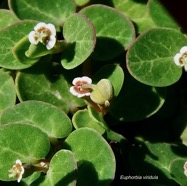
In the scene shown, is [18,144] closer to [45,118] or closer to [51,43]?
[45,118]

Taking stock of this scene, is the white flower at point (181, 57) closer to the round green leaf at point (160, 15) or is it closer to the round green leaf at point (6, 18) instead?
the round green leaf at point (160, 15)

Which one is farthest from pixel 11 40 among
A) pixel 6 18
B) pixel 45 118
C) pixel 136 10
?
pixel 136 10

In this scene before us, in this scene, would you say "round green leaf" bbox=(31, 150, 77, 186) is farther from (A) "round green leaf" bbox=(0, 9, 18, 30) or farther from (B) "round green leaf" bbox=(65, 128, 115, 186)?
(A) "round green leaf" bbox=(0, 9, 18, 30)

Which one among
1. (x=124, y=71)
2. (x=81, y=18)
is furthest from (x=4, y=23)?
(x=124, y=71)

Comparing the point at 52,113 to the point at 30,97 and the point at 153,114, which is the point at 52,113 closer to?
the point at 30,97

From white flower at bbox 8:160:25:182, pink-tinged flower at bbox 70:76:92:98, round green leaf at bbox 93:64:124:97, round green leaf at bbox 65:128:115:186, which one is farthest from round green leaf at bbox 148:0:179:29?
white flower at bbox 8:160:25:182

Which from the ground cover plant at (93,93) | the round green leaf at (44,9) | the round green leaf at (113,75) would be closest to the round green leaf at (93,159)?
the ground cover plant at (93,93)

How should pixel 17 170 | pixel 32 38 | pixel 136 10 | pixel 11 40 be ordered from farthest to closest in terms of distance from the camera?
pixel 136 10 → pixel 11 40 → pixel 32 38 → pixel 17 170
